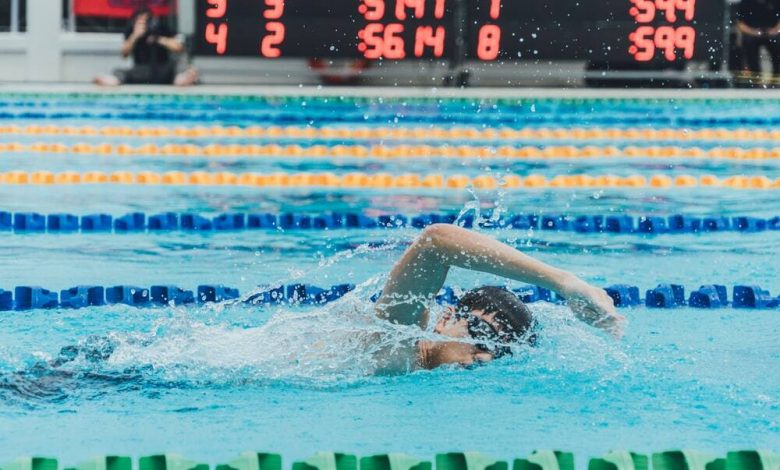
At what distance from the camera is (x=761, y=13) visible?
14.0 meters

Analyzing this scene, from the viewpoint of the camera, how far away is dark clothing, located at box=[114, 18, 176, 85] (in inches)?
526

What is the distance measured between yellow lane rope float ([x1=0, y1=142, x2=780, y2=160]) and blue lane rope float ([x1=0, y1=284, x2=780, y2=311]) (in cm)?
423

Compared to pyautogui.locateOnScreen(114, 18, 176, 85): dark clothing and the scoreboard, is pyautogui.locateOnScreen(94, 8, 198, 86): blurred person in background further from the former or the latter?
the scoreboard

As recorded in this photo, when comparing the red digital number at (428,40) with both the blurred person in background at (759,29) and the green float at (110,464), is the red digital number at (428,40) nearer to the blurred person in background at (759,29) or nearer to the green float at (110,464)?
the blurred person in background at (759,29)

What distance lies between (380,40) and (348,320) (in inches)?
364

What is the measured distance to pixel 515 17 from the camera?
42.6 ft

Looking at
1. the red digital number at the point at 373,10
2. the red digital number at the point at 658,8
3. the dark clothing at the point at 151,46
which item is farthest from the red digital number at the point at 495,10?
the dark clothing at the point at 151,46

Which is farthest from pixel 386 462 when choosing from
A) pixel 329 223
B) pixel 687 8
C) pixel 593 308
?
pixel 687 8

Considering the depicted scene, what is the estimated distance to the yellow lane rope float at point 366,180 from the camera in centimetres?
787

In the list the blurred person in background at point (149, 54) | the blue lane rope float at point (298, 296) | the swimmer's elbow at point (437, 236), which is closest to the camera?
the swimmer's elbow at point (437, 236)

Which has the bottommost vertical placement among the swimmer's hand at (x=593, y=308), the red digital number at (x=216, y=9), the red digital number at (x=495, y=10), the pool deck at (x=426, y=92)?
the swimmer's hand at (x=593, y=308)

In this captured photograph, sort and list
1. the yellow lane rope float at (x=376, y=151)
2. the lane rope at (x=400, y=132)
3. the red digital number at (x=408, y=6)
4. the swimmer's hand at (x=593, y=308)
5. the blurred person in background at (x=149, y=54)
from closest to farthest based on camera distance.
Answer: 1. the swimmer's hand at (x=593, y=308)
2. the yellow lane rope float at (x=376, y=151)
3. the lane rope at (x=400, y=132)
4. the red digital number at (x=408, y=6)
5. the blurred person in background at (x=149, y=54)

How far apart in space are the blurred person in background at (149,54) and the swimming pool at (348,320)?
2870 mm

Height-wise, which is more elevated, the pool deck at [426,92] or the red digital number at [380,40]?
the red digital number at [380,40]
